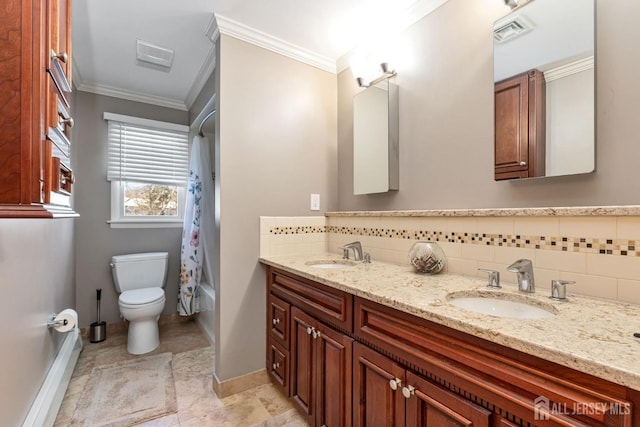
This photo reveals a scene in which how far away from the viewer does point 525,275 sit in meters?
1.05

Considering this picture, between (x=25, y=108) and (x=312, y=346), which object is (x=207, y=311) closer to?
(x=312, y=346)

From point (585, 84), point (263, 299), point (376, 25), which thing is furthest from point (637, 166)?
point (263, 299)

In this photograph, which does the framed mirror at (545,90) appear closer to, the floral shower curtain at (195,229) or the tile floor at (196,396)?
the tile floor at (196,396)

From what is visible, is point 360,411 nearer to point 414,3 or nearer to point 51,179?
point 51,179

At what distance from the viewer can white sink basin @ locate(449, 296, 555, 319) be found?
973mm

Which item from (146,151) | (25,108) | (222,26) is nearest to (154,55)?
(222,26)

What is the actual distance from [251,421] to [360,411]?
78 centimetres

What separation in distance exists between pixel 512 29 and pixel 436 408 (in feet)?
4.92

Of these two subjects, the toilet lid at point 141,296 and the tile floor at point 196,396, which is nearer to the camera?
the tile floor at point 196,396

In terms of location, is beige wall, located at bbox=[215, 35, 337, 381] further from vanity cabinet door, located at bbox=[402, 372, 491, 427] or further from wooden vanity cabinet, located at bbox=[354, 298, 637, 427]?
vanity cabinet door, located at bbox=[402, 372, 491, 427]

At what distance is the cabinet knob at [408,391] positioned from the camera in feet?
2.96

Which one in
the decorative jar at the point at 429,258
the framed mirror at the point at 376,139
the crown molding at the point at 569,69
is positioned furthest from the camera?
the framed mirror at the point at 376,139

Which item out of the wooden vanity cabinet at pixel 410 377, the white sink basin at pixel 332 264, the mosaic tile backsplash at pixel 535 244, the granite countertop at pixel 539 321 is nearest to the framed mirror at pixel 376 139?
the mosaic tile backsplash at pixel 535 244

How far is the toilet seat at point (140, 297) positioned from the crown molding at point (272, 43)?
2055mm
